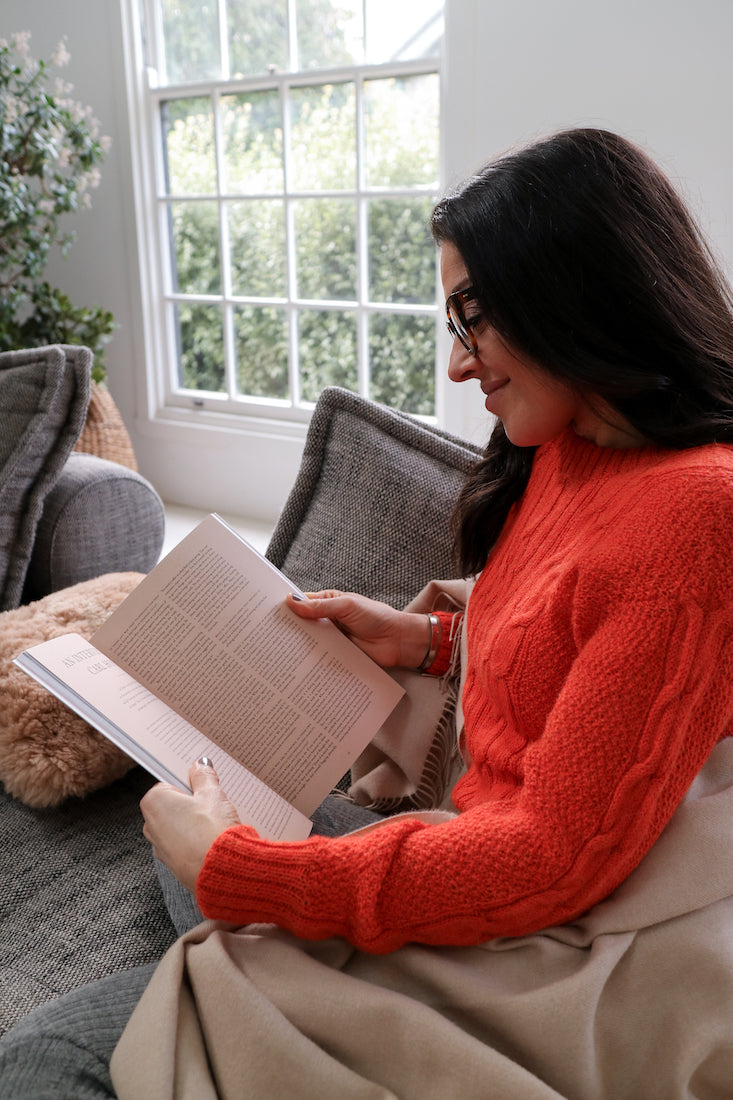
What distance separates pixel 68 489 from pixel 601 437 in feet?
3.75

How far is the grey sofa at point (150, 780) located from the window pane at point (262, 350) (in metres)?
2.08

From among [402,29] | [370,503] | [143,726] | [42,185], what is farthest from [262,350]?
[143,726]

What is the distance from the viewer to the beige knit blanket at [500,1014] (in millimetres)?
701

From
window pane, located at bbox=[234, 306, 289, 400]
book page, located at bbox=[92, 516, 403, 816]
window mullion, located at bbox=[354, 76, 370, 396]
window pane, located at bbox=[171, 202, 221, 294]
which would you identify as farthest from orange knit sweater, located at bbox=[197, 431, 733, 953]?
window pane, located at bbox=[171, 202, 221, 294]

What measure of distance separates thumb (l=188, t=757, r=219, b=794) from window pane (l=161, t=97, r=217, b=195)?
2898 mm

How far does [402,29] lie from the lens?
9.36 ft

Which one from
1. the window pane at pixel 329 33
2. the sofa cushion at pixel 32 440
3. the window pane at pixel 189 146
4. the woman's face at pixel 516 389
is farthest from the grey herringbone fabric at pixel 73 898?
the window pane at pixel 189 146

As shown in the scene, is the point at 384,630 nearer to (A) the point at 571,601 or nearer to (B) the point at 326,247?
(A) the point at 571,601

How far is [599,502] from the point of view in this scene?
878mm

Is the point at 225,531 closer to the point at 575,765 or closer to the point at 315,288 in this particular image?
the point at 575,765

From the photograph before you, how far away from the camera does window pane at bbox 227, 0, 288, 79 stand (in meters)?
3.07

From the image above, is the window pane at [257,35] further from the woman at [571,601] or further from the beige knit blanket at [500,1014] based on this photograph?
the beige knit blanket at [500,1014]

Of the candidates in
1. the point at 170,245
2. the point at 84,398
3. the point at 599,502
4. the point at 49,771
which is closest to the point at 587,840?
the point at 599,502

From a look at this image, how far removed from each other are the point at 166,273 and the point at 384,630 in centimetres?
275
